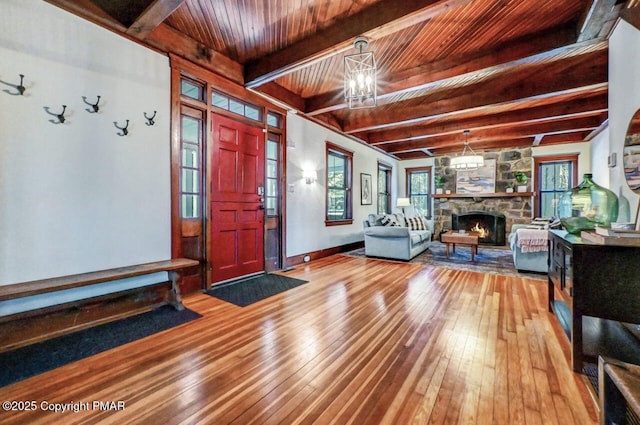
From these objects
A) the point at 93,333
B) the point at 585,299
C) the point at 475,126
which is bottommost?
the point at 93,333

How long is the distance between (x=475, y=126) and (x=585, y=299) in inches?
183

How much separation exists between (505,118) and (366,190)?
3308 millimetres

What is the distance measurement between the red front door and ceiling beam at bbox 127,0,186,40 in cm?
107

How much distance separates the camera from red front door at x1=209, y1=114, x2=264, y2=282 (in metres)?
3.55

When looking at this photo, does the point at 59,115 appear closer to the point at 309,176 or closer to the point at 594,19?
the point at 309,176

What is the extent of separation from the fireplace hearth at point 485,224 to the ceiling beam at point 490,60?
503 centimetres

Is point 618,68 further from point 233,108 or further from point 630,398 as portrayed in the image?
point 233,108

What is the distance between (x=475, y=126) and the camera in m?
5.48

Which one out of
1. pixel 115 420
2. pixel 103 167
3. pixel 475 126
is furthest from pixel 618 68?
pixel 103 167

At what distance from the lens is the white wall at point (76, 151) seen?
2094 mm

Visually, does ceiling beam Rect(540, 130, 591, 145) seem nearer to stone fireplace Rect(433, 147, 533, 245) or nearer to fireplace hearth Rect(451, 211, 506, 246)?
stone fireplace Rect(433, 147, 533, 245)

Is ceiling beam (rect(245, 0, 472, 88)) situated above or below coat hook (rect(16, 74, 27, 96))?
above

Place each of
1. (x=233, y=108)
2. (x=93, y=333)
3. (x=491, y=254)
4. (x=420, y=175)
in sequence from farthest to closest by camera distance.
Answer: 1. (x=420, y=175)
2. (x=491, y=254)
3. (x=233, y=108)
4. (x=93, y=333)

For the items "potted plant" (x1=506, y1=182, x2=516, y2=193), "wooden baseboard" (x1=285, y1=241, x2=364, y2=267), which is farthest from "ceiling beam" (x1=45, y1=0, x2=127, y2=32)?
"potted plant" (x1=506, y1=182, x2=516, y2=193)
